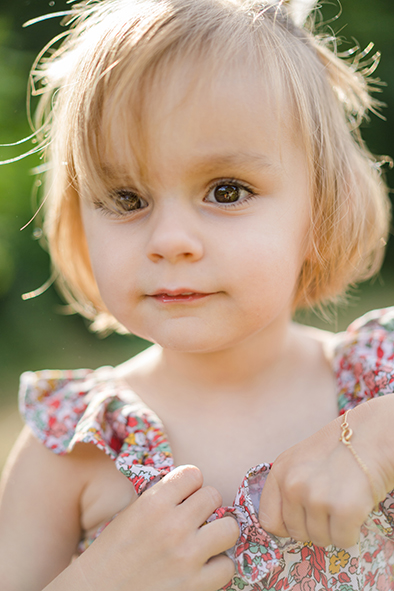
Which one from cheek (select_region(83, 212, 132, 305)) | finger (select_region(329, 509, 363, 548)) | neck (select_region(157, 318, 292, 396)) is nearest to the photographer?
finger (select_region(329, 509, 363, 548))

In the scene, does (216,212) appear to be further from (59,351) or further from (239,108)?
(59,351)

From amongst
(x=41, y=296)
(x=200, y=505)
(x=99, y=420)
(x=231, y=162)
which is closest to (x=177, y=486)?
(x=200, y=505)

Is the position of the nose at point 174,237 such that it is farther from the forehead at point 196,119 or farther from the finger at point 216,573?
the finger at point 216,573

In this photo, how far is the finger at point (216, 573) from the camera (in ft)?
2.43

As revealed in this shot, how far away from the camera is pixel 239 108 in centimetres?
73

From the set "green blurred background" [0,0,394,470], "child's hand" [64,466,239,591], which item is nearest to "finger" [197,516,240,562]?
"child's hand" [64,466,239,591]

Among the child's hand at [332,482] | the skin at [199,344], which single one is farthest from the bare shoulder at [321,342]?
the child's hand at [332,482]

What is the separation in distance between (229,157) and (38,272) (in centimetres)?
157

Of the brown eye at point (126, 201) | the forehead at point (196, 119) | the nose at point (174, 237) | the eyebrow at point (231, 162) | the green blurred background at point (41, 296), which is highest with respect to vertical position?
the forehead at point (196, 119)

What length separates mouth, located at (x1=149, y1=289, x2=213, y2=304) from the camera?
768mm

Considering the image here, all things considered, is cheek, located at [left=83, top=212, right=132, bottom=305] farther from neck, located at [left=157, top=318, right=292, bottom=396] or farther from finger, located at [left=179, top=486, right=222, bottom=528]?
finger, located at [left=179, top=486, right=222, bottom=528]

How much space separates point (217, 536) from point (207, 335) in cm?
27

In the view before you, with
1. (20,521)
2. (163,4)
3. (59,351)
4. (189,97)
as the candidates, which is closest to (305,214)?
(189,97)

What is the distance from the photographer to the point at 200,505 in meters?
0.75
